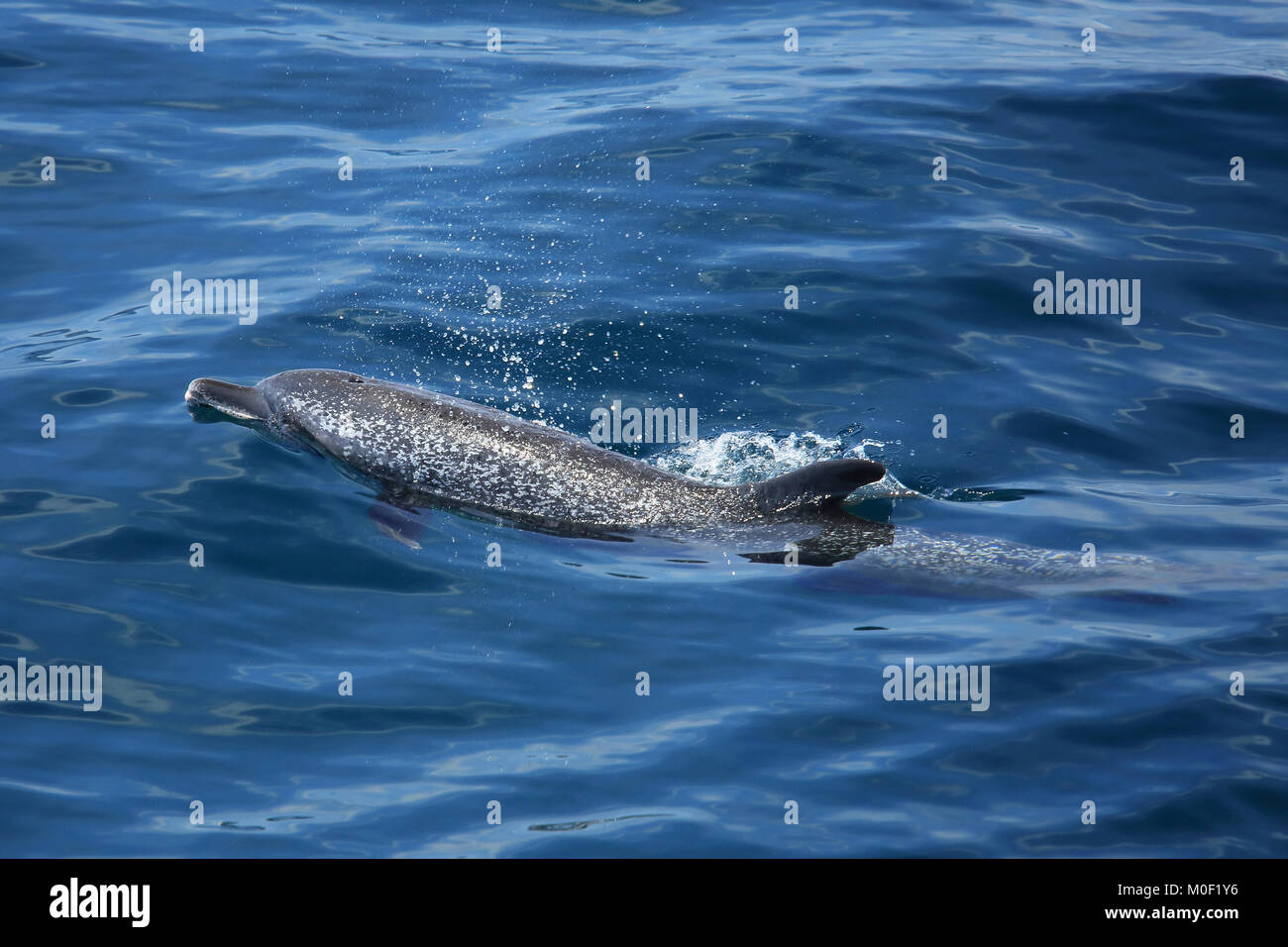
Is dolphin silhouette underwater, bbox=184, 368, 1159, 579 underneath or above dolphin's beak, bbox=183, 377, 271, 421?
underneath

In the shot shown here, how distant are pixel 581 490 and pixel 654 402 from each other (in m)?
2.59

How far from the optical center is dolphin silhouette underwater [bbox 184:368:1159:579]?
419 inches

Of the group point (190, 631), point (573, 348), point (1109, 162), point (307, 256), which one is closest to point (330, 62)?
point (307, 256)

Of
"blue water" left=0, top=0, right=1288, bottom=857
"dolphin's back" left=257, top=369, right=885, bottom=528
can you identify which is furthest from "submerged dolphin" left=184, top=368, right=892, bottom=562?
"blue water" left=0, top=0, right=1288, bottom=857

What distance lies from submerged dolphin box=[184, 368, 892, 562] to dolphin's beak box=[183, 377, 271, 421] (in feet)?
0.77

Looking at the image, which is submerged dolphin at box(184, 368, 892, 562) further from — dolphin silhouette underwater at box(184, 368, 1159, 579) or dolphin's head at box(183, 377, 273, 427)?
dolphin's head at box(183, 377, 273, 427)

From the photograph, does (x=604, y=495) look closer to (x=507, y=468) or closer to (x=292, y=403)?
(x=507, y=468)

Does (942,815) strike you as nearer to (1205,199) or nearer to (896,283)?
(896,283)

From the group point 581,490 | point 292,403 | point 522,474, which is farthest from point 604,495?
point 292,403

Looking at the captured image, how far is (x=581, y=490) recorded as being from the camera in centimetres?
1109

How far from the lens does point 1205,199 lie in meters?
17.9

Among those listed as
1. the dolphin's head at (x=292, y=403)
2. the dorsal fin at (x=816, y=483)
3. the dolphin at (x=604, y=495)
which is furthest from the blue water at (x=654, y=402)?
the dorsal fin at (x=816, y=483)

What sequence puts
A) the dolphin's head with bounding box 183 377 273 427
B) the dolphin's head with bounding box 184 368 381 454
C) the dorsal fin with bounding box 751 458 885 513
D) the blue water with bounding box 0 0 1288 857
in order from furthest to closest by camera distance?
1. the dolphin's head with bounding box 183 377 273 427
2. the dolphin's head with bounding box 184 368 381 454
3. the dorsal fin with bounding box 751 458 885 513
4. the blue water with bounding box 0 0 1288 857
